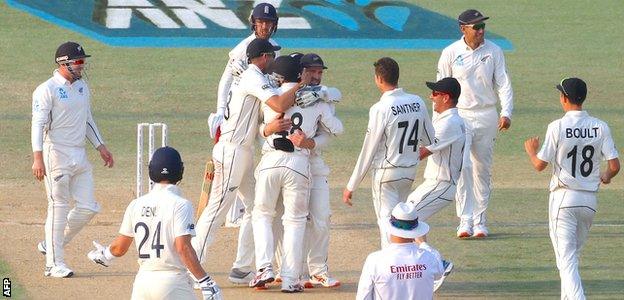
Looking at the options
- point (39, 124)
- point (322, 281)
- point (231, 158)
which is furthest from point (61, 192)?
point (322, 281)

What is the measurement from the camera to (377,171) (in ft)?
35.8

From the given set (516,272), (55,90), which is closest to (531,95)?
(516,272)

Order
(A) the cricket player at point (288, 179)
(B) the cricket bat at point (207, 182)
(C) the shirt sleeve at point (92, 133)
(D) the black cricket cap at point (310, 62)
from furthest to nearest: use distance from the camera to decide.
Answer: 1. (C) the shirt sleeve at point (92, 133)
2. (B) the cricket bat at point (207, 182)
3. (D) the black cricket cap at point (310, 62)
4. (A) the cricket player at point (288, 179)

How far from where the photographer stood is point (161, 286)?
837cm

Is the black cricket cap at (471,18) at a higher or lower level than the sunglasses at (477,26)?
higher

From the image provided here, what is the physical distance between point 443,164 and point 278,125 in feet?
4.93

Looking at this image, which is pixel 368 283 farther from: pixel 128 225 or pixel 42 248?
pixel 42 248

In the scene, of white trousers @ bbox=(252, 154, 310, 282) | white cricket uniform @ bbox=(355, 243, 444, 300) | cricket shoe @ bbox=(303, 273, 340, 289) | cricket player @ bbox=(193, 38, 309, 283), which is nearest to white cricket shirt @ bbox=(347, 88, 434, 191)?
white trousers @ bbox=(252, 154, 310, 282)

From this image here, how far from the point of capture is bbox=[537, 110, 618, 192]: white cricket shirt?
1003 centimetres

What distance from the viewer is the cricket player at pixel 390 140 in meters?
10.7

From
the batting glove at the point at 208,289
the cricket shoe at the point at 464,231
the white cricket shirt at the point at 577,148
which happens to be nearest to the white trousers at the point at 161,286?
the batting glove at the point at 208,289

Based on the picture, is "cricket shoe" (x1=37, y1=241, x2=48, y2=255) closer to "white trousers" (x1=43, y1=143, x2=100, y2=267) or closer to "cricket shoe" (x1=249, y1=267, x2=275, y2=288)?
"white trousers" (x1=43, y1=143, x2=100, y2=267)

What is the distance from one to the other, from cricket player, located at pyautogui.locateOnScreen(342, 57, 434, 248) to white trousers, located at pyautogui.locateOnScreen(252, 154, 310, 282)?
1.29ft

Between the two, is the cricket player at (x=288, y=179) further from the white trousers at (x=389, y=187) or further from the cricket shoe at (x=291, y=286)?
the white trousers at (x=389, y=187)
